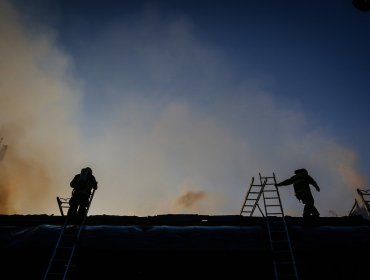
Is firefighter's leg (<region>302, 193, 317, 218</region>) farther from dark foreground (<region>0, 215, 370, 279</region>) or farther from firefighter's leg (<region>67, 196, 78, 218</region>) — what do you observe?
firefighter's leg (<region>67, 196, 78, 218</region>)

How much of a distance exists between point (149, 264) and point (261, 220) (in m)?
3.61

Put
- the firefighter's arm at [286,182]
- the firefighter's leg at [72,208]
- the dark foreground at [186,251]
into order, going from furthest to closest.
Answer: the firefighter's arm at [286,182] → the firefighter's leg at [72,208] → the dark foreground at [186,251]

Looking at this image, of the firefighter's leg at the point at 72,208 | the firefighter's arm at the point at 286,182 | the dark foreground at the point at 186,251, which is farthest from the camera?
the firefighter's arm at the point at 286,182

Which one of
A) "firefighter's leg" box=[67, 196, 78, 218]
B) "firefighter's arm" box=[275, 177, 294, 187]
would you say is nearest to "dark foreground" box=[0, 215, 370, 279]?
"firefighter's leg" box=[67, 196, 78, 218]

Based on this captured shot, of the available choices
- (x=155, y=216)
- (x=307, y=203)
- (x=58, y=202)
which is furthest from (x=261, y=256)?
(x=58, y=202)

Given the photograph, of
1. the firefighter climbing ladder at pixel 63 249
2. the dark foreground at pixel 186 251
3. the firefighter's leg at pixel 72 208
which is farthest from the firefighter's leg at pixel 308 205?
the firefighter's leg at pixel 72 208

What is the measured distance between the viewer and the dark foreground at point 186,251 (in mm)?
6398

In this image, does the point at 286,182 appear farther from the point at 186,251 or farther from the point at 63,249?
the point at 63,249

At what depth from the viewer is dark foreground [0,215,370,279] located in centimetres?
640

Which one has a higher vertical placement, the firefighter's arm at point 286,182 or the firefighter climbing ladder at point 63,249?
the firefighter's arm at point 286,182

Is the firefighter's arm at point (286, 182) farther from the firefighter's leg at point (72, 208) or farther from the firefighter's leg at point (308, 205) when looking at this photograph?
the firefighter's leg at point (72, 208)

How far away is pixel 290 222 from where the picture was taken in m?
8.09

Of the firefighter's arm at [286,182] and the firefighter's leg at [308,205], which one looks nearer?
the firefighter's leg at [308,205]

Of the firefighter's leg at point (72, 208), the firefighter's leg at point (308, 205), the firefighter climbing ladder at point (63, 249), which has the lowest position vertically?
the firefighter climbing ladder at point (63, 249)
